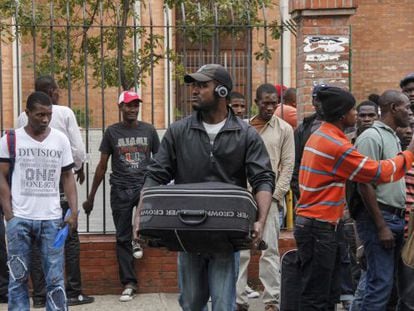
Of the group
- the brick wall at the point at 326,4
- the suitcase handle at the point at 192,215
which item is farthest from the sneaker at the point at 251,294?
the suitcase handle at the point at 192,215

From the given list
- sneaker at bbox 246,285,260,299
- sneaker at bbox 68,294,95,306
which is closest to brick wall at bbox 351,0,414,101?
sneaker at bbox 246,285,260,299

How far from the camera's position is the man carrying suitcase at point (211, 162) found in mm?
5770

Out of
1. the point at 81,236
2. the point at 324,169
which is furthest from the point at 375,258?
the point at 81,236

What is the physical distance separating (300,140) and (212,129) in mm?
2588

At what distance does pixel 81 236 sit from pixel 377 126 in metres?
3.62

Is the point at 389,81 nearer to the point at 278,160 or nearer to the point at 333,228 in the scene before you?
the point at 278,160

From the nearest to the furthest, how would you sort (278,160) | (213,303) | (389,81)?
1. (213,303)
2. (278,160)
3. (389,81)

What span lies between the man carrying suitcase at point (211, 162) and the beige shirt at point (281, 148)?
226cm

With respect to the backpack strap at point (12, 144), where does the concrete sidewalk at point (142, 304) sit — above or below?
below

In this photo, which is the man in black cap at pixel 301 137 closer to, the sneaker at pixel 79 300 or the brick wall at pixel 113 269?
the brick wall at pixel 113 269

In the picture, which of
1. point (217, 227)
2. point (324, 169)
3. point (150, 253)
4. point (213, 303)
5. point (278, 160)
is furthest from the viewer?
point (150, 253)

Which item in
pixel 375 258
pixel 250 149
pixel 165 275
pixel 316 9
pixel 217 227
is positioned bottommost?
pixel 165 275

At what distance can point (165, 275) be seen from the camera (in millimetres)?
8930

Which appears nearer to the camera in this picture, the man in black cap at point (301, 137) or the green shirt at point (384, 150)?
the green shirt at point (384, 150)
